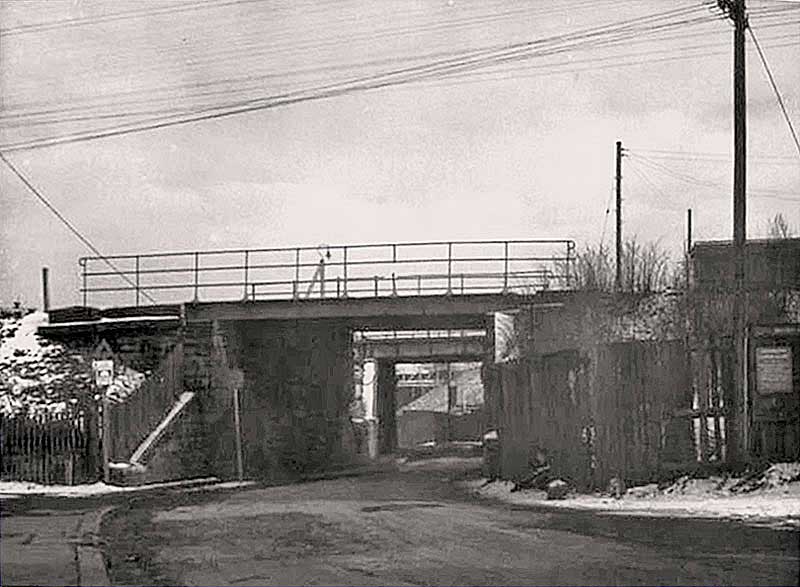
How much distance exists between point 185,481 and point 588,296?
10810 millimetres

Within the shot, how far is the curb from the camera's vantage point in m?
11.1

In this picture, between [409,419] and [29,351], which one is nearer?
[29,351]

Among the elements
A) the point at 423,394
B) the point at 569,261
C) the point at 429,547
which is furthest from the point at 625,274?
the point at 423,394

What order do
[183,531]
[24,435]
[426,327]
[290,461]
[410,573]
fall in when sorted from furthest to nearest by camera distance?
[426,327] < [290,461] < [24,435] < [183,531] < [410,573]

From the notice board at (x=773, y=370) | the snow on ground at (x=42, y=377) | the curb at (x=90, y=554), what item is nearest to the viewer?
the curb at (x=90, y=554)

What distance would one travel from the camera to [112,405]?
29.7 metres

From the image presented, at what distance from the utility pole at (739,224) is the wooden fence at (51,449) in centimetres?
1427

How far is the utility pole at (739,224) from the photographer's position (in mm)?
20500

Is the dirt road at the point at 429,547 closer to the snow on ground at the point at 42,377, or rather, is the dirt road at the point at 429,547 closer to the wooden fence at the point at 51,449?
the wooden fence at the point at 51,449

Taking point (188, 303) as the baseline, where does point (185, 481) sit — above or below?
below

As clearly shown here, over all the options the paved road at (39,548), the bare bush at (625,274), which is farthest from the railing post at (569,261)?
the paved road at (39,548)

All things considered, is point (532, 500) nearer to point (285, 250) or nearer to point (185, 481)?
point (185, 481)

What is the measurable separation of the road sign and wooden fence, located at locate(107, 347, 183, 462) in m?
0.92

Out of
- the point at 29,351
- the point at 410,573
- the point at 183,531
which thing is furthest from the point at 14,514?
the point at 29,351
